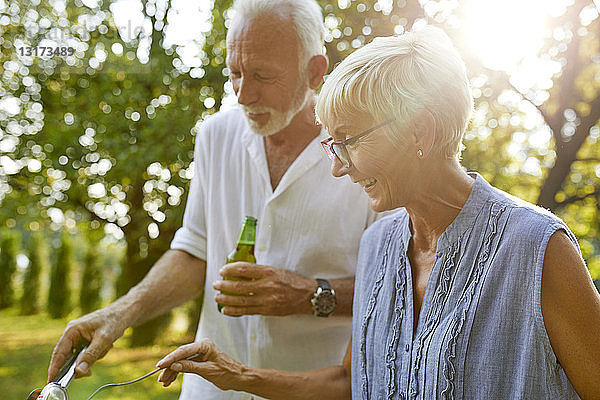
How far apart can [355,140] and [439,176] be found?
25 centimetres

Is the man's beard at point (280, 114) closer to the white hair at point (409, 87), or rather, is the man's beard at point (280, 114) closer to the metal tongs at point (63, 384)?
the white hair at point (409, 87)

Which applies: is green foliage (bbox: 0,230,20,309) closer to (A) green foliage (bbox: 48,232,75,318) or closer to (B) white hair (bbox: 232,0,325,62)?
(A) green foliage (bbox: 48,232,75,318)

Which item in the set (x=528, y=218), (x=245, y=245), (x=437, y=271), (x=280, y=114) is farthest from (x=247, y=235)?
(x=528, y=218)

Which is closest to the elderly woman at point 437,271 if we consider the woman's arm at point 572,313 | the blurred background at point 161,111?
the woman's arm at point 572,313

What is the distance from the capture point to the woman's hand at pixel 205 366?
1.75 meters

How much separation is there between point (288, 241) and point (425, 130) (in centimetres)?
80

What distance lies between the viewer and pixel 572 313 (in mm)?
1453

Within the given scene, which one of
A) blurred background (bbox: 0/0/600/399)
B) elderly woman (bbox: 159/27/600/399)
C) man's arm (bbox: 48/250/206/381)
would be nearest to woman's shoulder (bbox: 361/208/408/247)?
elderly woman (bbox: 159/27/600/399)

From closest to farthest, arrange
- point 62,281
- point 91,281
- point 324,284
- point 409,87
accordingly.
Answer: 1. point 409,87
2. point 324,284
3. point 91,281
4. point 62,281

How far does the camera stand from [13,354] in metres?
13.1

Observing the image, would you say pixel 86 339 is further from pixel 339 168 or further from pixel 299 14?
pixel 299 14

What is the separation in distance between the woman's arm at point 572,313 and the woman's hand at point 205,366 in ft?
2.95

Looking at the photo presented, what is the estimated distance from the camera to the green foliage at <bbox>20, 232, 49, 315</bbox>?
591 inches

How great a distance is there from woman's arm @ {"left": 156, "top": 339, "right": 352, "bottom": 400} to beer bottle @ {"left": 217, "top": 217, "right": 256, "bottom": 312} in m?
0.37
